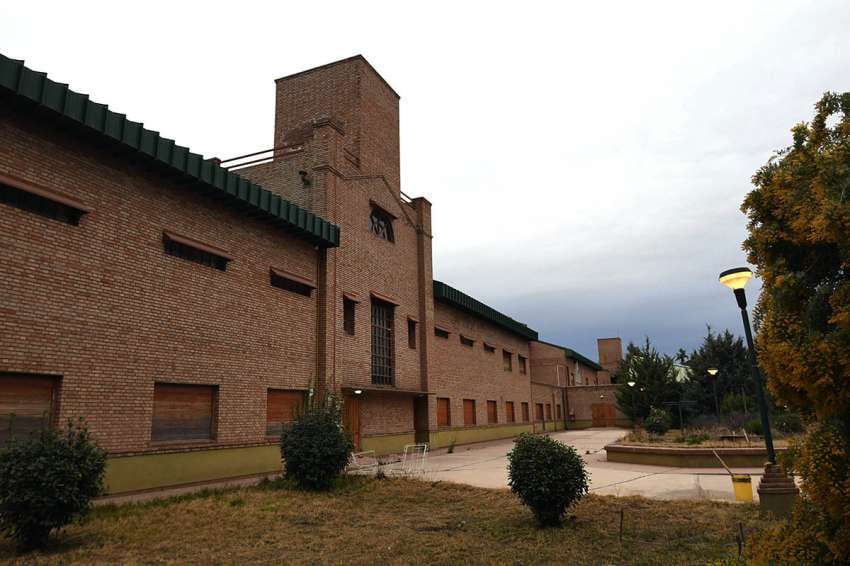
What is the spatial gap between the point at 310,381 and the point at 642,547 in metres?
12.1

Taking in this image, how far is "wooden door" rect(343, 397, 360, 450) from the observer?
65.6 ft

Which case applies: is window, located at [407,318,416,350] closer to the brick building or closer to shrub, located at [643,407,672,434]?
the brick building

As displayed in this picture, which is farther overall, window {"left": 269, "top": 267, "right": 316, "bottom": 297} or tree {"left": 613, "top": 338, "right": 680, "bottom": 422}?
tree {"left": 613, "top": 338, "right": 680, "bottom": 422}

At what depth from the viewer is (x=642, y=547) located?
793 centimetres

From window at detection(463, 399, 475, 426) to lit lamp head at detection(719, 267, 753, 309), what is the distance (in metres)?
21.5

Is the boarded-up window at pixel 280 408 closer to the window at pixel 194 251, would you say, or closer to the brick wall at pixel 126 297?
the brick wall at pixel 126 297

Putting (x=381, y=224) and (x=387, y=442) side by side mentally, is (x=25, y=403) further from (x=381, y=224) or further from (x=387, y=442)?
(x=381, y=224)

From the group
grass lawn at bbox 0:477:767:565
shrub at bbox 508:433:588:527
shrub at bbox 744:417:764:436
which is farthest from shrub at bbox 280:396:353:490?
shrub at bbox 744:417:764:436

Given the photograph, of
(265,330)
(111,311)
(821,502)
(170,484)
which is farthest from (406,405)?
(821,502)

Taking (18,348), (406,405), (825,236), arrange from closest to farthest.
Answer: (825,236) → (18,348) → (406,405)

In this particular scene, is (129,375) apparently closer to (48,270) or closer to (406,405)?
(48,270)

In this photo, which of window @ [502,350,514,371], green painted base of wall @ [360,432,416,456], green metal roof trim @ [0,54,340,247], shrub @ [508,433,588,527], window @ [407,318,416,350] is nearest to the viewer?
shrub @ [508,433,588,527]

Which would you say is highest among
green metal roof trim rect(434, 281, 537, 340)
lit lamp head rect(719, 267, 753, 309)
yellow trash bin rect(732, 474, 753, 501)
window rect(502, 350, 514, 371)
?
green metal roof trim rect(434, 281, 537, 340)

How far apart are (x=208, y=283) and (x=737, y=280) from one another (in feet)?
38.0
